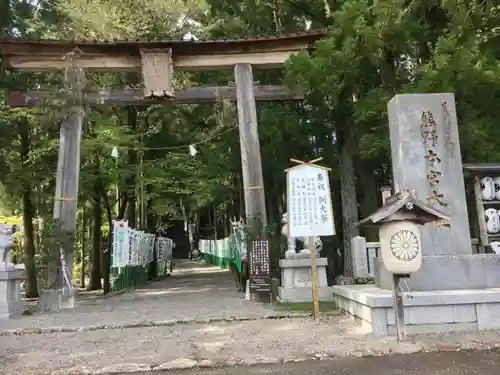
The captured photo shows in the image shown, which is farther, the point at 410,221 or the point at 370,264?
the point at 370,264

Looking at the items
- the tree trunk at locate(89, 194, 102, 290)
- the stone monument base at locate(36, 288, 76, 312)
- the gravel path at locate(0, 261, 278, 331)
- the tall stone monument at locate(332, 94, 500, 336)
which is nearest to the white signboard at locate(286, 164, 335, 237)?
the tall stone monument at locate(332, 94, 500, 336)

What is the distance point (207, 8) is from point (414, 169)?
1228cm

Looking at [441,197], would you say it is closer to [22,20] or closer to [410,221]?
[410,221]

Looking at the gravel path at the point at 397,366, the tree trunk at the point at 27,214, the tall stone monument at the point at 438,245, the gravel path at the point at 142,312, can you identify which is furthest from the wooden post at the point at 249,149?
the tree trunk at the point at 27,214

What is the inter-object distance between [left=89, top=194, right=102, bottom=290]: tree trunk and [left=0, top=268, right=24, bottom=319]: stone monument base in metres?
7.40

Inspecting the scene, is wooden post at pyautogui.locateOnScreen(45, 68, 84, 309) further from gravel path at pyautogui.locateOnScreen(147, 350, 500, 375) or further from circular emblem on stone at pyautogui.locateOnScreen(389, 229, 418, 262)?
circular emblem on stone at pyautogui.locateOnScreen(389, 229, 418, 262)

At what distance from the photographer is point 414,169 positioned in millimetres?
7965

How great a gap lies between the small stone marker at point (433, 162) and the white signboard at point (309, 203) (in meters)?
1.42

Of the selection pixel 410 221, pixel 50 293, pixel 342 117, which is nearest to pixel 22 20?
pixel 50 293

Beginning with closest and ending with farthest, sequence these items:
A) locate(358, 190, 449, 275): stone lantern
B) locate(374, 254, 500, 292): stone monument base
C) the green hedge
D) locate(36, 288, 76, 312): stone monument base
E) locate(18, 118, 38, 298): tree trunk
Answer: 1. locate(358, 190, 449, 275): stone lantern
2. locate(374, 254, 500, 292): stone monument base
3. locate(36, 288, 76, 312): stone monument base
4. locate(18, 118, 38, 298): tree trunk
5. the green hedge

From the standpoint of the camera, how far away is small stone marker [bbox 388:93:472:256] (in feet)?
25.8

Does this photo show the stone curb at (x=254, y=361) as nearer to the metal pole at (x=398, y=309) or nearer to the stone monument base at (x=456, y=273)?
the metal pole at (x=398, y=309)

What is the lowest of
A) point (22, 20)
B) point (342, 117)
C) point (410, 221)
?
point (410, 221)

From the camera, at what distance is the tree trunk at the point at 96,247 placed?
1861cm
